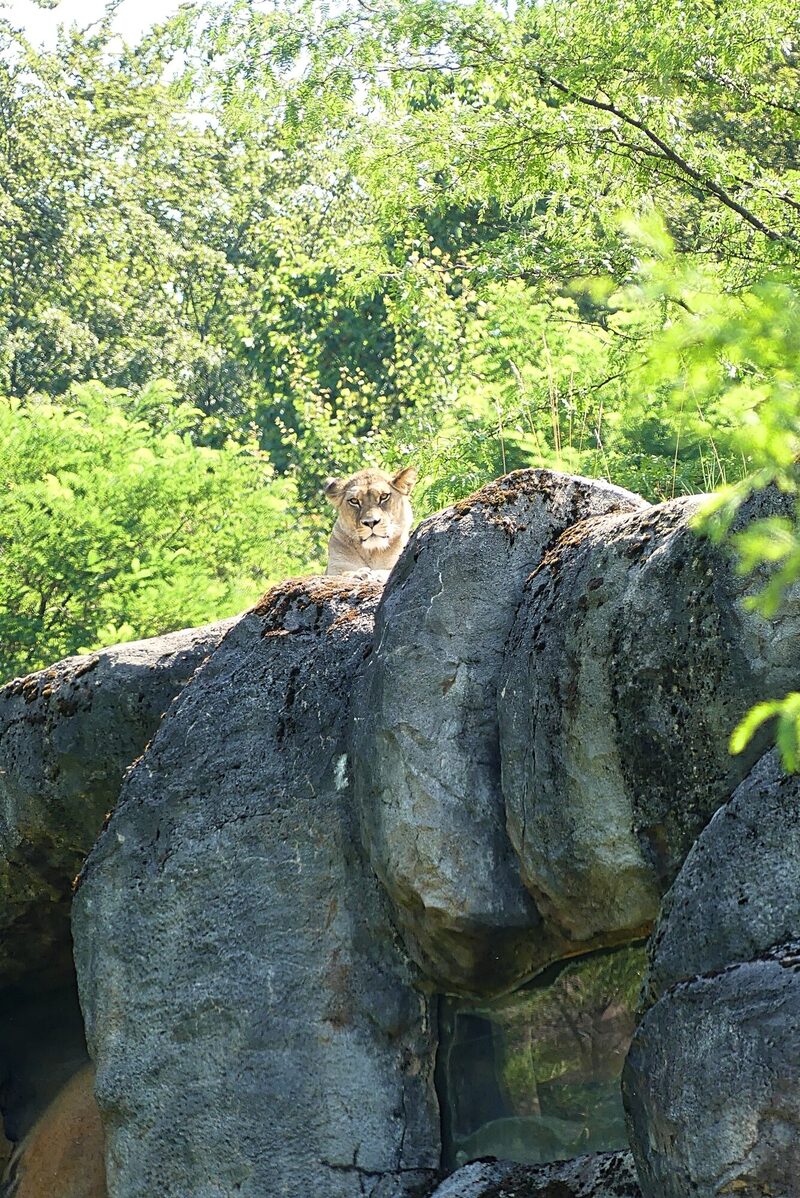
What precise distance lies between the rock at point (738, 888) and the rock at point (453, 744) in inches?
38.3

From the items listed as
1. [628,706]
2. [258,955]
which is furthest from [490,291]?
[628,706]

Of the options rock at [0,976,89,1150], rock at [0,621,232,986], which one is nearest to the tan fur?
rock at [0,976,89,1150]

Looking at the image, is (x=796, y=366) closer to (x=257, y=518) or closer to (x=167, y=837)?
(x=167, y=837)

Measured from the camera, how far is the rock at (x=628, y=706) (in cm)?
404

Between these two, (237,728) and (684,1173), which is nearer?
(684,1173)

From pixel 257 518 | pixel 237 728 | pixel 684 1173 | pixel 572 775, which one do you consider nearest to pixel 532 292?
pixel 257 518

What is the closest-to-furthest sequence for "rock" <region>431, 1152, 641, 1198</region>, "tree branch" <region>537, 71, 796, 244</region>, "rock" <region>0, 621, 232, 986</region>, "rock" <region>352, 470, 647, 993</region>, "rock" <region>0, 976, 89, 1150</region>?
"rock" <region>431, 1152, 641, 1198</region> → "rock" <region>352, 470, 647, 993</region> → "rock" <region>0, 621, 232, 986</region> → "rock" <region>0, 976, 89, 1150</region> → "tree branch" <region>537, 71, 796, 244</region>

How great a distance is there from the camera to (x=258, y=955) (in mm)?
5254

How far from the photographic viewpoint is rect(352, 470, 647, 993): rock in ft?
15.5

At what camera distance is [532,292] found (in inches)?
634

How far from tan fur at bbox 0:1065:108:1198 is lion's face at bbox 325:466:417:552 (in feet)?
12.6

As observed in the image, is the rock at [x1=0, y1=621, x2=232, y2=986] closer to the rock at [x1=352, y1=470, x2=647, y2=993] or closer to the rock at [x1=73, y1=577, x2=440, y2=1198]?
the rock at [x1=73, y1=577, x2=440, y2=1198]

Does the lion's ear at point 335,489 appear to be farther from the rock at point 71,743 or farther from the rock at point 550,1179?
the rock at point 550,1179

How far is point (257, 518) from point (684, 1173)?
12.9m
